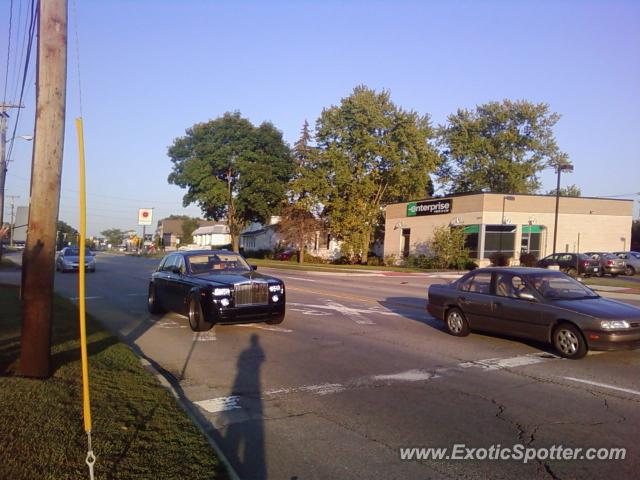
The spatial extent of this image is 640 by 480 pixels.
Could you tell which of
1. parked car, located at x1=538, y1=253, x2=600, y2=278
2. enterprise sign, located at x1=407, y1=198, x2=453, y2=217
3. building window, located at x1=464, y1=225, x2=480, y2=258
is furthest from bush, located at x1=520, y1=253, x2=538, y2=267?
enterprise sign, located at x1=407, y1=198, x2=453, y2=217

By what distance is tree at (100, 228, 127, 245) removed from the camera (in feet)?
581

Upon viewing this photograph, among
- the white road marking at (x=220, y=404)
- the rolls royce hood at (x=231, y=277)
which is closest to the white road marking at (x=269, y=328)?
the rolls royce hood at (x=231, y=277)

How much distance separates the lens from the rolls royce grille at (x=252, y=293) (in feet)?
35.4

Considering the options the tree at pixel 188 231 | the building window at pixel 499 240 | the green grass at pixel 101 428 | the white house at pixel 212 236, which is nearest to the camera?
the green grass at pixel 101 428

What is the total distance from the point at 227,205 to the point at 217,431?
177 feet

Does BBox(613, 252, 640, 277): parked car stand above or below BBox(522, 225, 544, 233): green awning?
below

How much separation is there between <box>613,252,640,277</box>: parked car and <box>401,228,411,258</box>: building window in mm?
18354

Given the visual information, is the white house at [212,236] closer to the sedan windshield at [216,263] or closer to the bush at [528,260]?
the bush at [528,260]

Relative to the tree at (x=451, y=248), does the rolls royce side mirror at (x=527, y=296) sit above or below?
below

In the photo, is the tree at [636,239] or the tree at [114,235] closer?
the tree at [636,239]

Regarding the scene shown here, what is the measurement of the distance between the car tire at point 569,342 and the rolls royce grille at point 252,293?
17.4 feet

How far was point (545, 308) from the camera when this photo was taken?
30.0ft

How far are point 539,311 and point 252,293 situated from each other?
5212mm

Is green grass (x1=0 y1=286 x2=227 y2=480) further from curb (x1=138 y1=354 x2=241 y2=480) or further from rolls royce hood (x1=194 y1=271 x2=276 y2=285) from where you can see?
rolls royce hood (x1=194 y1=271 x2=276 y2=285)
